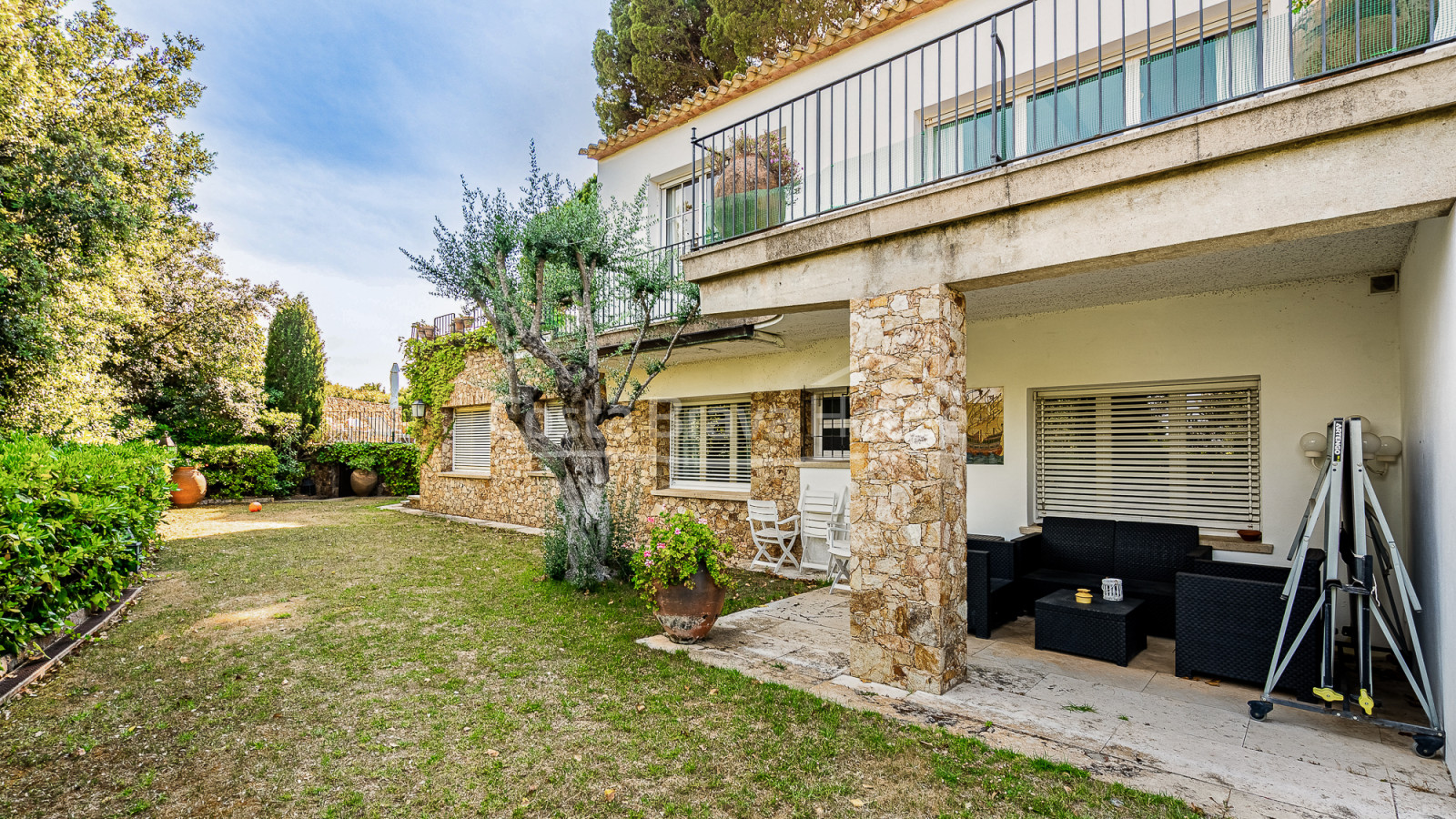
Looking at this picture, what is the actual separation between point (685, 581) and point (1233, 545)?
4355mm

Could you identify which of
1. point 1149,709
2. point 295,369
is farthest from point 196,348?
point 1149,709

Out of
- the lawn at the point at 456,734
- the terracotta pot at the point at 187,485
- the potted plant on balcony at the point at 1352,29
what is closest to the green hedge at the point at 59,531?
the lawn at the point at 456,734

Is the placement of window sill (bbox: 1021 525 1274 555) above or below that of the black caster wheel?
above

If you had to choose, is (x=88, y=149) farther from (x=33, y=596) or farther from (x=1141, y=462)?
(x=1141, y=462)

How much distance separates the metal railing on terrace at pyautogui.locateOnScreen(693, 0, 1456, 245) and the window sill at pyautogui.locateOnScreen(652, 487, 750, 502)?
3.66 m

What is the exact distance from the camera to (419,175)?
48.8 feet

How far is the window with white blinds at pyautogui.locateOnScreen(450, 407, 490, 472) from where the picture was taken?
13.0 m

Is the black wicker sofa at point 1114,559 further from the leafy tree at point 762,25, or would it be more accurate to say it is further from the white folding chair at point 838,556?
the leafy tree at point 762,25

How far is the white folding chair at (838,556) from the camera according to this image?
273 inches

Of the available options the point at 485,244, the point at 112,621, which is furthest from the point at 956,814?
the point at 112,621

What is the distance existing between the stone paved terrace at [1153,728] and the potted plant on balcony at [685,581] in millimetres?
171

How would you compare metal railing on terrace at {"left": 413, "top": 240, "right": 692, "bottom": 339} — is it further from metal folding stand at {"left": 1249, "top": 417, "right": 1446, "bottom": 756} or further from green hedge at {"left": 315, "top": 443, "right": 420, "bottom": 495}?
green hedge at {"left": 315, "top": 443, "right": 420, "bottom": 495}

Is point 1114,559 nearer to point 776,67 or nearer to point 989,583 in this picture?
point 989,583

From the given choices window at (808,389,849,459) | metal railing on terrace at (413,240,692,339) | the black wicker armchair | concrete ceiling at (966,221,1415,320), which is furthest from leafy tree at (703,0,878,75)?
the black wicker armchair
